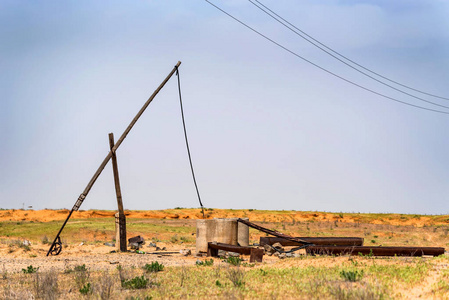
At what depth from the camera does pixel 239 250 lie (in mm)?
19516

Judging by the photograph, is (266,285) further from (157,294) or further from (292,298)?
(157,294)

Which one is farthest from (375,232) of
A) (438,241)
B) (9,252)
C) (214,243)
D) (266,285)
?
(266,285)

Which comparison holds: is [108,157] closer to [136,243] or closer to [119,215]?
[119,215]

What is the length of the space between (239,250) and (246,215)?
131 feet

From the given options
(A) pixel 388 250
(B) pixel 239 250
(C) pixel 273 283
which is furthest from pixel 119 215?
(C) pixel 273 283

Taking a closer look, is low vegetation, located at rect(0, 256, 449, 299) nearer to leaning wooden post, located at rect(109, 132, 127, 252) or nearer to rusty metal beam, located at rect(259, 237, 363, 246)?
rusty metal beam, located at rect(259, 237, 363, 246)

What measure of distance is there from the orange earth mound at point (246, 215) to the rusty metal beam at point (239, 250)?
110 feet

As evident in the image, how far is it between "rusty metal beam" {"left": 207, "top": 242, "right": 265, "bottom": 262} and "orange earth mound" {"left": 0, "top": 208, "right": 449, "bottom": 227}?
1324 inches

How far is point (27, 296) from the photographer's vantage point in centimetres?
1204

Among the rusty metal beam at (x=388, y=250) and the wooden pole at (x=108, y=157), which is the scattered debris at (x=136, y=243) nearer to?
the wooden pole at (x=108, y=157)

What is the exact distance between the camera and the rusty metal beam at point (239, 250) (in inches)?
708

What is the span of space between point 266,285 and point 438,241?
29547 mm

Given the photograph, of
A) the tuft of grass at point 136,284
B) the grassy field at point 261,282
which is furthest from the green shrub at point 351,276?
the tuft of grass at point 136,284

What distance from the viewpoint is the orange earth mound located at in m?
56.7
